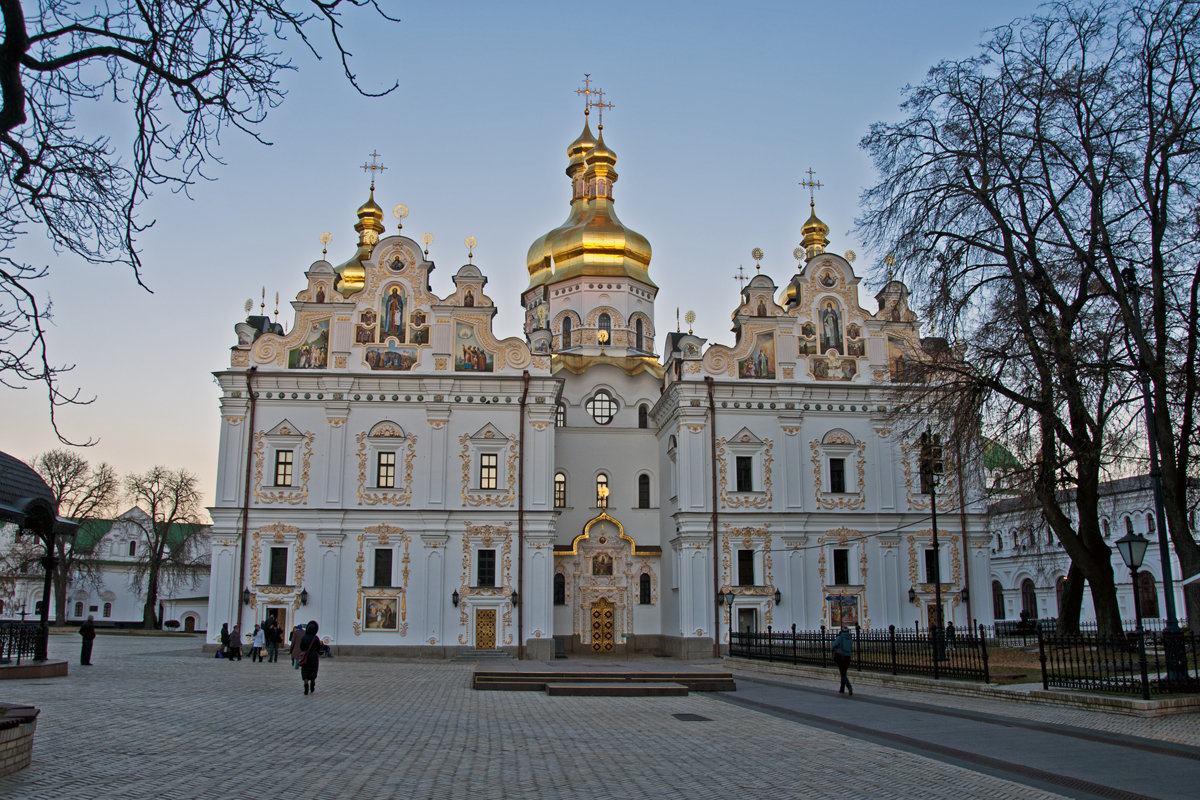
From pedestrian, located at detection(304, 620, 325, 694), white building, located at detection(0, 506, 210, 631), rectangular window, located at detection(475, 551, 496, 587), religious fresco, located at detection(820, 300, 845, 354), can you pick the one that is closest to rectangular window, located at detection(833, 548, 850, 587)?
religious fresco, located at detection(820, 300, 845, 354)

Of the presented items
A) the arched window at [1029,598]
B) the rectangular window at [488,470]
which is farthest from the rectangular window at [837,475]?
the arched window at [1029,598]

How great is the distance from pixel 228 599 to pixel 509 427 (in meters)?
11.4

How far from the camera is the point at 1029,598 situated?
63719mm

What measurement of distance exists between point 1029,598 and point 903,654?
147ft

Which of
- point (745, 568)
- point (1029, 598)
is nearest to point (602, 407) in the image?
point (745, 568)

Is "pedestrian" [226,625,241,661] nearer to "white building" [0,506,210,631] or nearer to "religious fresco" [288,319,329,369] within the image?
"religious fresco" [288,319,329,369]

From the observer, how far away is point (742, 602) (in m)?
36.9

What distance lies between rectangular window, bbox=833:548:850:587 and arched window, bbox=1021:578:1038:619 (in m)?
30.6

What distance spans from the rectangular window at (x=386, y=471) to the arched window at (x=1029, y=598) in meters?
43.5

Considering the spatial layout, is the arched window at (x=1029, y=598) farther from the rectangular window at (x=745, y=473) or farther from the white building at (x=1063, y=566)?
the rectangular window at (x=745, y=473)

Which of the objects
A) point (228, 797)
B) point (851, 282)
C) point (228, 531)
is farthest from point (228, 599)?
point (228, 797)

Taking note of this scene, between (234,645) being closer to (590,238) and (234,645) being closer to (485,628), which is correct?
(485,628)

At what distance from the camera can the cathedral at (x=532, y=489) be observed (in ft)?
118

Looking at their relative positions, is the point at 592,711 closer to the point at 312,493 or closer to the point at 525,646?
the point at 525,646
